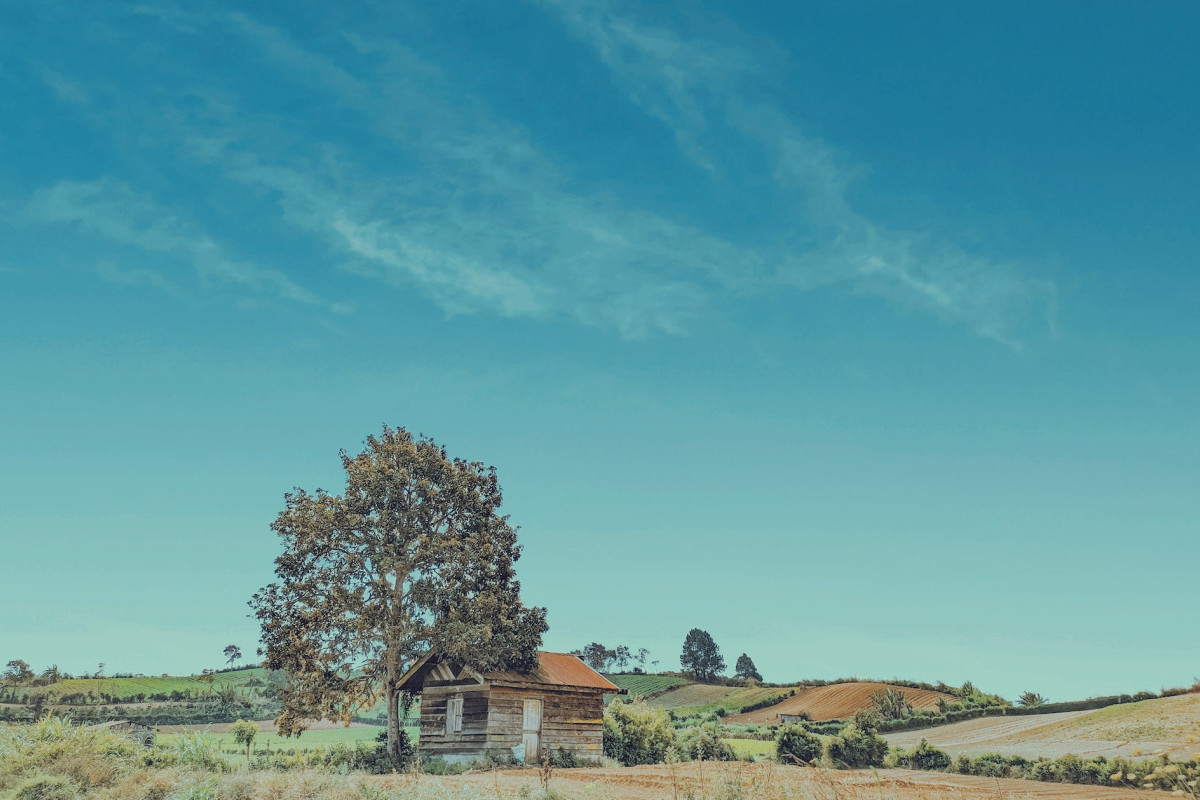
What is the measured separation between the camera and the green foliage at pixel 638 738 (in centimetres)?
3419

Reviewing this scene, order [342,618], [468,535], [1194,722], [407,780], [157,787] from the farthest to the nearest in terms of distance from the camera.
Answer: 1. [468,535]
2. [342,618]
3. [1194,722]
4. [407,780]
5. [157,787]

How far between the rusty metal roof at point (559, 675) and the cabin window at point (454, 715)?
8.36 ft

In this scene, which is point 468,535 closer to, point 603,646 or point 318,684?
point 318,684

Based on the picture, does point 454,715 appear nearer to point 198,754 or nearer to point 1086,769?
point 198,754

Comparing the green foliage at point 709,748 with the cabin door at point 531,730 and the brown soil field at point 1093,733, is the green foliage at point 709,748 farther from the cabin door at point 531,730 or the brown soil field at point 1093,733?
the brown soil field at point 1093,733

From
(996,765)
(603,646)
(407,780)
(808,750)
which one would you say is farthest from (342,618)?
(603,646)

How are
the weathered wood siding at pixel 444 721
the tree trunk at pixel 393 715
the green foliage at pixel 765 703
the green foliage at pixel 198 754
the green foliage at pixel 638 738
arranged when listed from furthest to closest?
the green foliage at pixel 765 703 < the green foliage at pixel 638 738 < the tree trunk at pixel 393 715 < the weathered wood siding at pixel 444 721 < the green foliage at pixel 198 754

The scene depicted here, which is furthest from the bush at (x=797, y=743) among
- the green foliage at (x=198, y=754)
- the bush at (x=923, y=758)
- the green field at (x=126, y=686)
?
the green field at (x=126, y=686)

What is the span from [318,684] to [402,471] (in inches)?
336

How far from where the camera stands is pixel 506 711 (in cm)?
3058

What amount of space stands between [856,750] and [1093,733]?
11.1 m

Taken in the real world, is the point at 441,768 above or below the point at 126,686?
below

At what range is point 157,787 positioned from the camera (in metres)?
16.4

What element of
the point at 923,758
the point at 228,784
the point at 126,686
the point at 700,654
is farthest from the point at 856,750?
the point at 700,654
